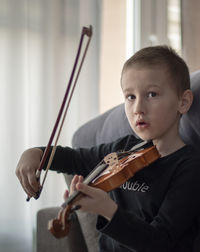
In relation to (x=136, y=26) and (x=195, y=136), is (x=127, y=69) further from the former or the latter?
(x=136, y=26)

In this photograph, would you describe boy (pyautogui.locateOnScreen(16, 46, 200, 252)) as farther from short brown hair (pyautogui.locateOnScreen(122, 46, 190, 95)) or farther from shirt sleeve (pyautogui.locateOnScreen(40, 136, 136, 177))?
shirt sleeve (pyautogui.locateOnScreen(40, 136, 136, 177))

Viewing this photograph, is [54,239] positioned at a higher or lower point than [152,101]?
lower

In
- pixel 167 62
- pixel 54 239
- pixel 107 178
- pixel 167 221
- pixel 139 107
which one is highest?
pixel 167 62

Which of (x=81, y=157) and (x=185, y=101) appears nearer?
(x=185, y=101)

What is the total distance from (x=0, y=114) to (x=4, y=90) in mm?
154

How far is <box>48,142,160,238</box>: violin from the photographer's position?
76 cm

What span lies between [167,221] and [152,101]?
0.32 meters

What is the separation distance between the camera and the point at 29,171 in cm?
110

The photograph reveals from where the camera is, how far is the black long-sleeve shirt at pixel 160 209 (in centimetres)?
90

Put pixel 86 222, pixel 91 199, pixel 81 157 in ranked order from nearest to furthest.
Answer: pixel 91 199
pixel 81 157
pixel 86 222

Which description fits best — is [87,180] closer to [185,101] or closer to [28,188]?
[28,188]

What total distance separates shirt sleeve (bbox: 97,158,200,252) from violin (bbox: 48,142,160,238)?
0.07 metres

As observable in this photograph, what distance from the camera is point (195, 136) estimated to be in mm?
1149

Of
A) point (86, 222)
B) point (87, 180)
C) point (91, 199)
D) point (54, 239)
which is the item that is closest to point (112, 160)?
point (87, 180)
